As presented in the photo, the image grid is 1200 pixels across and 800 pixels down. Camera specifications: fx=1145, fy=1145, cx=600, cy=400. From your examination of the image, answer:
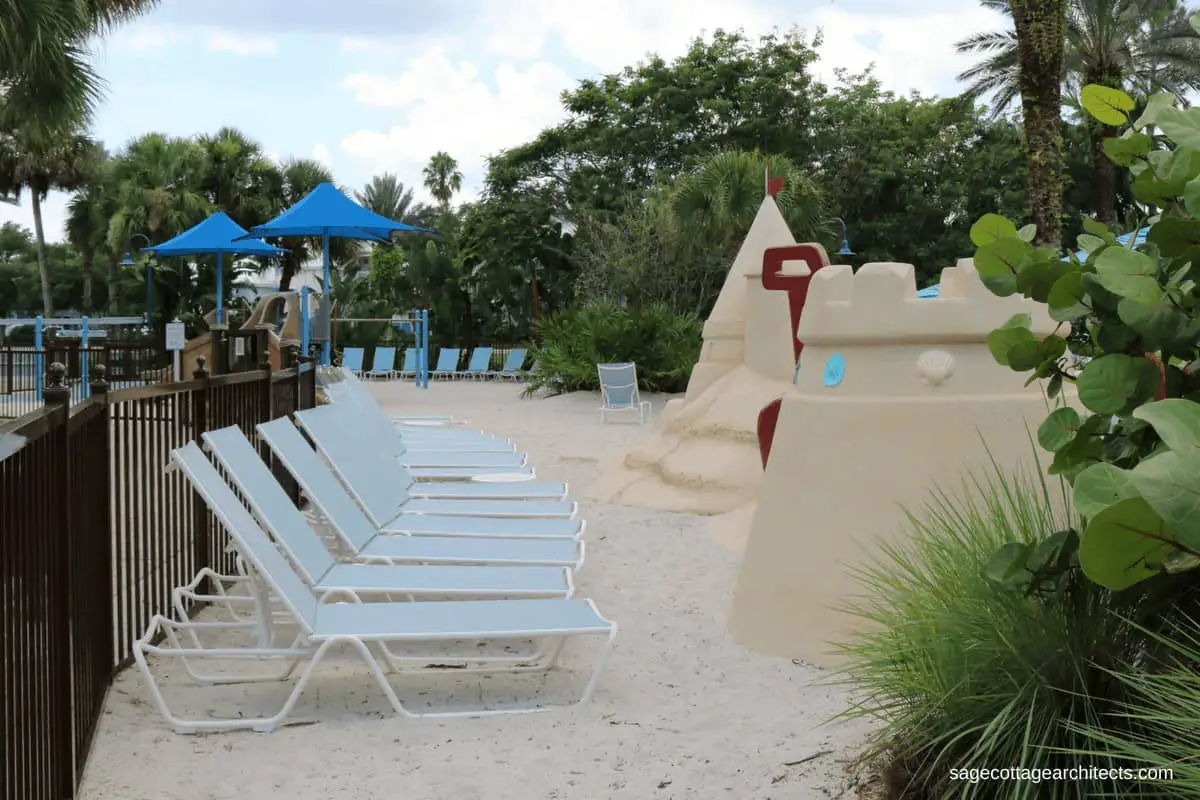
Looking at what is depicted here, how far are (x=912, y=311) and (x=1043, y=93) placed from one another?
10.3 meters

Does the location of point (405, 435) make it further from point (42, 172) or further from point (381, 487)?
point (42, 172)

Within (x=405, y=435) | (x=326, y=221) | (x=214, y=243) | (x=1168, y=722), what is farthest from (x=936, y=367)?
(x=214, y=243)

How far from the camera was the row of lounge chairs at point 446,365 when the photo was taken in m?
29.2

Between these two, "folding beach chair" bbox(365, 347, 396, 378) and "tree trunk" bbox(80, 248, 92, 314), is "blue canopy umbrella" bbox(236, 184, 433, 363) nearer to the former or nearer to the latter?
"folding beach chair" bbox(365, 347, 396, 378)

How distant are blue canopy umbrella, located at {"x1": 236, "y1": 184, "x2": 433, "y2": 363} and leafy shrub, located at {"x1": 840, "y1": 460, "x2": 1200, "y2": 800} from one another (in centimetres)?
1464

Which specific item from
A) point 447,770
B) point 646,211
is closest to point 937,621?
point 447,770

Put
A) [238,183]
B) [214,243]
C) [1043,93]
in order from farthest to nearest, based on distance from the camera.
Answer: [238,183]
[214,243]
[1043,93]

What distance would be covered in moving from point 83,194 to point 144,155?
717cm

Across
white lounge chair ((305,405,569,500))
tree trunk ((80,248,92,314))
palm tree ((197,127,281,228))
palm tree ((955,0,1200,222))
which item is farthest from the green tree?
white lounge chair ((305,405,569,500))

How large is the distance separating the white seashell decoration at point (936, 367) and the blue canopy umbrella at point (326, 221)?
12851mm

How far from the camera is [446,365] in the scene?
1179 inches

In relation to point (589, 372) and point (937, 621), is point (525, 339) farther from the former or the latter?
point (937, 621)

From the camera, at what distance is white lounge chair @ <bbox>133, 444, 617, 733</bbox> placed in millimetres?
4023

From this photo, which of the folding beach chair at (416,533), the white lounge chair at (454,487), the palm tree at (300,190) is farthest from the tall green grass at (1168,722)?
the palm tree at (300,190)
